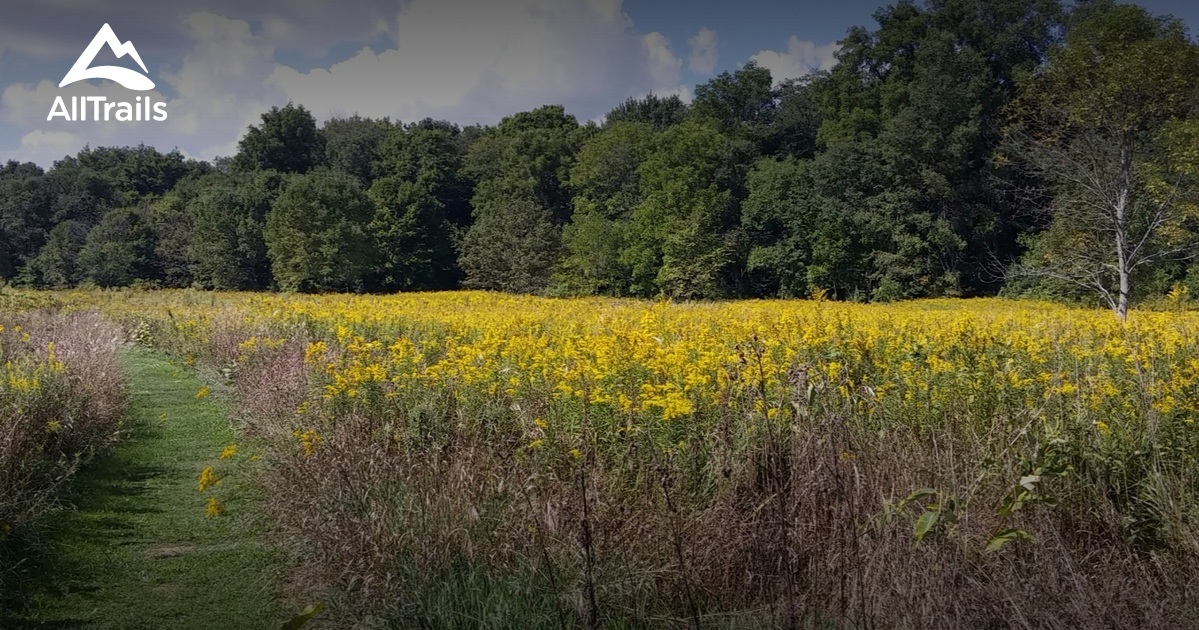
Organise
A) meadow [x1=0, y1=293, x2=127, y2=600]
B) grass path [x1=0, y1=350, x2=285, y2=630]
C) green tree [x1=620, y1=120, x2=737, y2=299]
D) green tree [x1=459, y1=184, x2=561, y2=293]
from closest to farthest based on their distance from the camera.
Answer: grass path [x1=0, y1=350, x2=285, y2=630]
meadow [x1=0, y1=293, x2=127, y2=600]
green tree [x1=620, y1=120, x2=737, y2=299]
green tree [x1=459, y1=184, x2=561, y2=293]

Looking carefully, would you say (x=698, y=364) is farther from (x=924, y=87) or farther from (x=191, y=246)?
(x=191, y=246)

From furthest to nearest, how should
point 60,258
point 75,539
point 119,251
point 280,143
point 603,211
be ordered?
point 280,143
point 60,258
point 119,251
point 603,211
point 75,539

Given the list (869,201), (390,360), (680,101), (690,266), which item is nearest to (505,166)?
(680,101)

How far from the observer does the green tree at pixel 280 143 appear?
55.8m

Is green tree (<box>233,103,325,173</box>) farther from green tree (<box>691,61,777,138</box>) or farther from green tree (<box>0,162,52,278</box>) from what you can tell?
green tree (<box>691,61,777,138</box>)

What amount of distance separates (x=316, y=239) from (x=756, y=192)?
23.7 metres

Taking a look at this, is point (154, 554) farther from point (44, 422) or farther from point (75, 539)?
point (44, 422)

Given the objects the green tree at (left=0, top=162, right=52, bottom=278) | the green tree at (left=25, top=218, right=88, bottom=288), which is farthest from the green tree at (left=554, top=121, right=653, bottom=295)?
the green tree at (left=0, top=162, right=52, bottom=278)

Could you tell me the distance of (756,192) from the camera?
3725 cm

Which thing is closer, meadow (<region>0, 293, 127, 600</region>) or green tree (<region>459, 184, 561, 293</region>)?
meadow (<region>0, 293, 127, 600</region>)

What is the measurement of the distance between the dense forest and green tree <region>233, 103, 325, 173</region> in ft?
0.54

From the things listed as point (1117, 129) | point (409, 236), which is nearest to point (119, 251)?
point (409, 236)

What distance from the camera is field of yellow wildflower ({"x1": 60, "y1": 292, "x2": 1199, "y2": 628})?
10.4 ft

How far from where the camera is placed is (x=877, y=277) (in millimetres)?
33688
